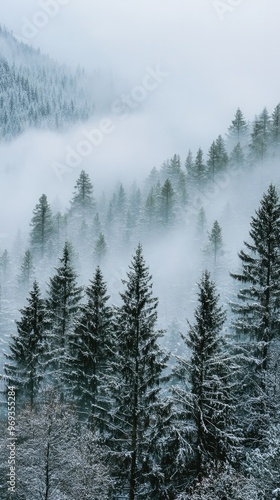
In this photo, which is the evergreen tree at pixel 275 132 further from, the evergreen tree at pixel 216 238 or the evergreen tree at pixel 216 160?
the evergreen tree at pixel 216 238

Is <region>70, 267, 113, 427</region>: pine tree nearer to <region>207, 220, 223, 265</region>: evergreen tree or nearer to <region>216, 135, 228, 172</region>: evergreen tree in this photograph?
<region>207, 220, 223, 265</region>: evergreen tree

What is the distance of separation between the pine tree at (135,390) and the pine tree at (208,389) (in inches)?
59.3

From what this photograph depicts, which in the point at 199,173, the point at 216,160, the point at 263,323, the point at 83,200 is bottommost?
the point at 263,323

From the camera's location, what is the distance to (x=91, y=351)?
2247 cm

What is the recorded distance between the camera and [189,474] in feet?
59.2

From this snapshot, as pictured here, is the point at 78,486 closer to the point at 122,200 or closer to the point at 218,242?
the point at 218,242

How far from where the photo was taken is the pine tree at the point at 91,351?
22.3 metres

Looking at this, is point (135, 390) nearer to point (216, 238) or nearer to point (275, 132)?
point (216, 238)

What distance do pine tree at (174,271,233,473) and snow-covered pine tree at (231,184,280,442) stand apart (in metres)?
1.82

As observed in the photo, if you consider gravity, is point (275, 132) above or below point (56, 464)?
above

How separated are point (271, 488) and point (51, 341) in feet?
54.8

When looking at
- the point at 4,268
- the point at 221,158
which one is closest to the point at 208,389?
the point at 4,268

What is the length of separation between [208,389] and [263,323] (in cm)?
476

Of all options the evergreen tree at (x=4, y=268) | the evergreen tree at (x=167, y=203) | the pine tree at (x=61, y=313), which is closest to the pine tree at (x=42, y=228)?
the evergreen tree at (x=4, y=268)
